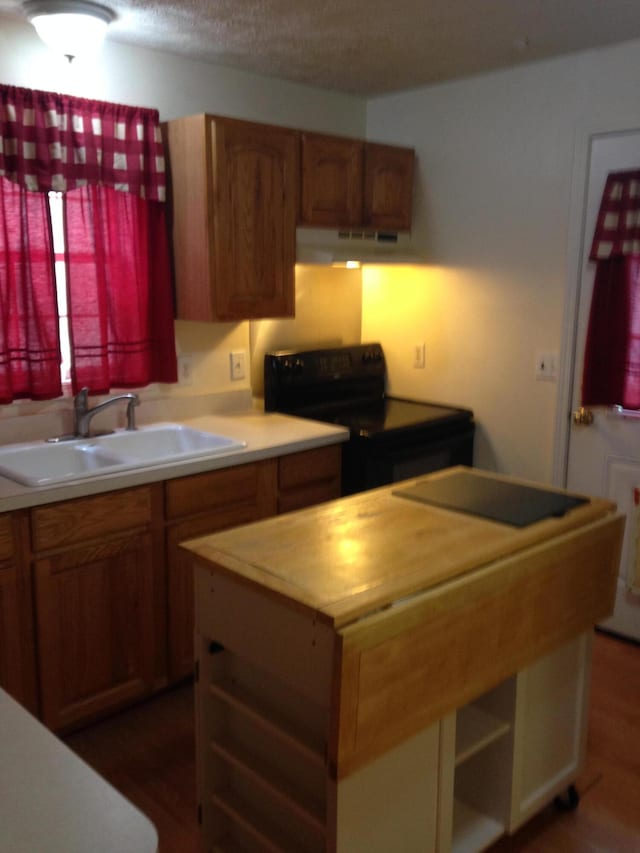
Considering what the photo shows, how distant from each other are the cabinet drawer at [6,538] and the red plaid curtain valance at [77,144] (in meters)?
1.18

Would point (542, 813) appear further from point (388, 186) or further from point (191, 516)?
point (388, 186)

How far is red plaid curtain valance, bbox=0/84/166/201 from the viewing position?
2572mm

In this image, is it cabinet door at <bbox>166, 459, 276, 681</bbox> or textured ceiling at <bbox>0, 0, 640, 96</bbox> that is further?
cabinet door at <bbox>166, 459, 276, 681</bbox>

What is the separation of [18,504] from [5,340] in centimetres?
70

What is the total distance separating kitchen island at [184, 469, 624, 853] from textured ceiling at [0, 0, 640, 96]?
1.65 metres

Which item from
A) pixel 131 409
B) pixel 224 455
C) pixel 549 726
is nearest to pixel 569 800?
pixel 549 726

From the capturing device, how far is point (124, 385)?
9.92ft

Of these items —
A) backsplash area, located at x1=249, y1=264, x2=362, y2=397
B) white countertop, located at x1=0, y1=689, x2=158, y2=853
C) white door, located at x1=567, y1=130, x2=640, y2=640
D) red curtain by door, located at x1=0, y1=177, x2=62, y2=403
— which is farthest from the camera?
backsplash area, located at x1=249, y1=264, x2=362, y2=397

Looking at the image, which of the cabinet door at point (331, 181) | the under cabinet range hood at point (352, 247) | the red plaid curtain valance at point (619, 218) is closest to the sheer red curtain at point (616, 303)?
the red plaid curtain valance at point (619, 218)

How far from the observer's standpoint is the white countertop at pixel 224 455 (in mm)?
2281

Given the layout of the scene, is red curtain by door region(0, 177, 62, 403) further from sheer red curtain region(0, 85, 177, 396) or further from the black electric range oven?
the black electric range oven

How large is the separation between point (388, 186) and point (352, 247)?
41cm

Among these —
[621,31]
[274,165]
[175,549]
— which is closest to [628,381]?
[621,31]

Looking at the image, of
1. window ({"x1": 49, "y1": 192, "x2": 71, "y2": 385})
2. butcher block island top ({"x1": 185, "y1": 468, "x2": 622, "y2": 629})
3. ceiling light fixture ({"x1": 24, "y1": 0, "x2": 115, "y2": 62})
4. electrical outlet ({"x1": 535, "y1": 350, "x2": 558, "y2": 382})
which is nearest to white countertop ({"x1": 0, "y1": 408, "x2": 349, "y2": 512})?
window ({"x1": 49, "y1": 192, "x2": 71, "y2": 385})
